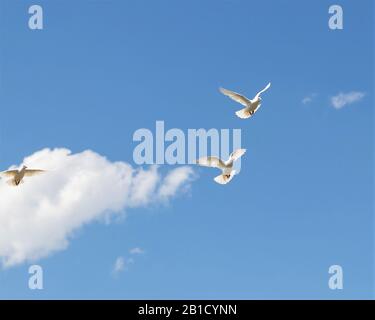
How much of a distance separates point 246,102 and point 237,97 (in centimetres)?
39

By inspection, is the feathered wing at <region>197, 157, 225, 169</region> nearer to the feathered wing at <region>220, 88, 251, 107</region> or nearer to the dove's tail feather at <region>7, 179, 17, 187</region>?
the feathered wing at <region>220, 88, 251, 107</region>

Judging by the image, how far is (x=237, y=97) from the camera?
28.3 meters

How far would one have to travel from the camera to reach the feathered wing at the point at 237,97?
28.2 m

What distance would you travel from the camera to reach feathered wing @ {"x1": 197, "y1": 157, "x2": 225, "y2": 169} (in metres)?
27.5

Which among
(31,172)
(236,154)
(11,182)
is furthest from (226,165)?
(11,182)

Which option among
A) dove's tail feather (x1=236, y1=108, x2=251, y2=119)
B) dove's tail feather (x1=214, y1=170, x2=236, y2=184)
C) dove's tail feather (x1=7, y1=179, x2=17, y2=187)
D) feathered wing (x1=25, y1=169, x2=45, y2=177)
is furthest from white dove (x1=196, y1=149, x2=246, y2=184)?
dove's tail feather (x1=7, y1=179, x2=17, y2=187)
